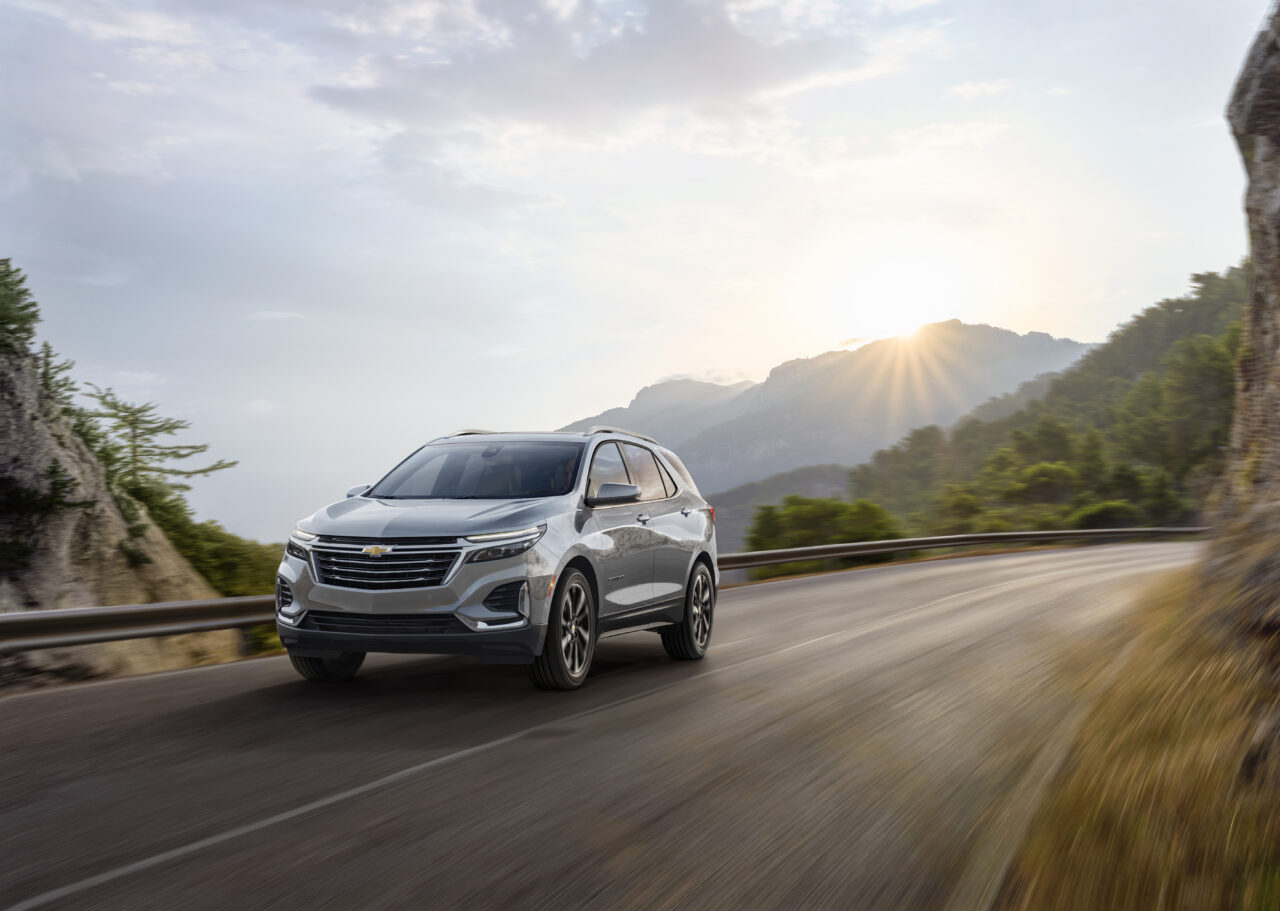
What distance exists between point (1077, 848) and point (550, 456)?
536cm

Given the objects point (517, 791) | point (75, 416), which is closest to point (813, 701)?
point (517, 791)

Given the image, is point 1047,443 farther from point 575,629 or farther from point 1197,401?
point 575,629

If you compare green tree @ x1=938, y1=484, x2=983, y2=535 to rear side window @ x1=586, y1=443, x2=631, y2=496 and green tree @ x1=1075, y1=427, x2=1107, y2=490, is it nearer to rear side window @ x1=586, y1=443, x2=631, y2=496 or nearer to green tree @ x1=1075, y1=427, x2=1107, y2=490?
green tree @ x1=1075, y1=427, x2=1107, y2=490

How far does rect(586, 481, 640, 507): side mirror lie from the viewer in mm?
8359

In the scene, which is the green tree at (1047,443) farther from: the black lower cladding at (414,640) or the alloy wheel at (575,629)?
the black lower cladding at (414,640)

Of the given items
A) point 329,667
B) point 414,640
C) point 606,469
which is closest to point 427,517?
point 414,640

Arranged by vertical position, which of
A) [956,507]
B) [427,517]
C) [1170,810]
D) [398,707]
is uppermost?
[427,517]

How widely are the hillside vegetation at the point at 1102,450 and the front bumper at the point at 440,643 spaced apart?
278 inches

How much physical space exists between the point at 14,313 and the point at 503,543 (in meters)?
8.36

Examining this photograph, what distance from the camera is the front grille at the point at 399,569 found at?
7293mm

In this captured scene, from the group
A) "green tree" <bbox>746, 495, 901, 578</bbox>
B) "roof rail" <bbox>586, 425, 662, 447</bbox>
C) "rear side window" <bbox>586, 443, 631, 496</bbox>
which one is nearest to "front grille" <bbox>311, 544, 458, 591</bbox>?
"rear side window" <bbox>586, 443, 631, 496</bbox>

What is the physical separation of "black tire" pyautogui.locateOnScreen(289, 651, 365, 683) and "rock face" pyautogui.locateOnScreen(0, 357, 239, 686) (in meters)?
3.03

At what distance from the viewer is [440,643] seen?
7254 millimetres

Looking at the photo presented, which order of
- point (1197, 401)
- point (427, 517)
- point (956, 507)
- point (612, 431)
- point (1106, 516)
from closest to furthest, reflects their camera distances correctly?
point (427, 517)
point (612, 431)
point (956, 507)
point (1106, 516)
point (1197, 401)
